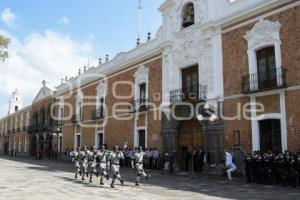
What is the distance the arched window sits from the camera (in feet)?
65.8

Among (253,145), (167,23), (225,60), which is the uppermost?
(167,23)

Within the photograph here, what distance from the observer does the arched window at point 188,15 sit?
65.8 feet

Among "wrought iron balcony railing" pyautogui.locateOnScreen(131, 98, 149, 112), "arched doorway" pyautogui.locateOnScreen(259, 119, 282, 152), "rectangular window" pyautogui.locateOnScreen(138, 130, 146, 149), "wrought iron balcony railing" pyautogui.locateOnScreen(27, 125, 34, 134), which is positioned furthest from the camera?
"wrought iron balcony railing" pyautogui.locateOnScreen(27, 125, 34, 134)

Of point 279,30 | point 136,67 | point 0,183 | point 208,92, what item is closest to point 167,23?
point 136,67

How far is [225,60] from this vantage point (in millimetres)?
17578

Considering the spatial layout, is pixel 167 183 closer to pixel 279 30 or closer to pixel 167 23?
pixel 279 30

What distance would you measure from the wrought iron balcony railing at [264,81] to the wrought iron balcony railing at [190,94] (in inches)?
101

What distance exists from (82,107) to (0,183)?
18.4 m

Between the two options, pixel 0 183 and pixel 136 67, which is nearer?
pixel 0 183

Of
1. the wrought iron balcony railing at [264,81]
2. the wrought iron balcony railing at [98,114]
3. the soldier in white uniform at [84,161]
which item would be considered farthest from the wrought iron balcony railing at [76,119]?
the wrought iron balcony railing at [264,81]

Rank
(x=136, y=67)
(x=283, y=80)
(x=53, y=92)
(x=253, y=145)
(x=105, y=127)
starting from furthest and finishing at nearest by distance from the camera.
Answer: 1. (x=53, y=92)
2. (x=105, y=127)
3. (x=136, y=67)
4. (x=253, y=145)
5. (x=283, y=80)

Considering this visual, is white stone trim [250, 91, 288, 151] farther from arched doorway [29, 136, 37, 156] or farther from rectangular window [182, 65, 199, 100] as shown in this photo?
arched doorway [29, 136, 37, 156]

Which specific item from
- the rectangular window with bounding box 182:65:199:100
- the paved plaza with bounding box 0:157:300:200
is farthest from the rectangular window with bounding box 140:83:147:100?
the paved plaza with bounding box 0:157:300:200

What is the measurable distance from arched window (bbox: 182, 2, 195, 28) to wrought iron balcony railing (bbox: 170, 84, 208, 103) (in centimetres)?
363
